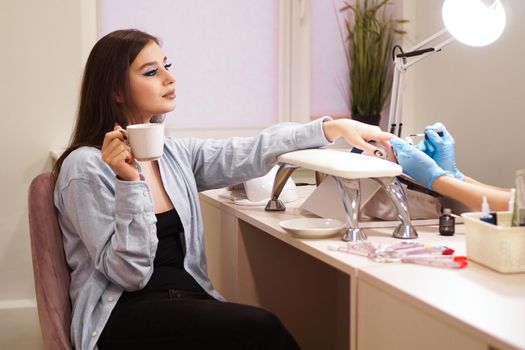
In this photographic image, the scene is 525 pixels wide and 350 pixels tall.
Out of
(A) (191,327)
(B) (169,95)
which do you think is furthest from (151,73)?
(A) (191,327)

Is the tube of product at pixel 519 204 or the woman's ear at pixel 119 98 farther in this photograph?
the woman's ear at pixel 119 98

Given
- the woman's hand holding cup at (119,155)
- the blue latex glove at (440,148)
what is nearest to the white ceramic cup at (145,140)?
the woman's hand holding cup at (119,155)

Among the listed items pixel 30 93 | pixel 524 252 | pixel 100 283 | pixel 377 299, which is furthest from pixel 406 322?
pixel 30 93

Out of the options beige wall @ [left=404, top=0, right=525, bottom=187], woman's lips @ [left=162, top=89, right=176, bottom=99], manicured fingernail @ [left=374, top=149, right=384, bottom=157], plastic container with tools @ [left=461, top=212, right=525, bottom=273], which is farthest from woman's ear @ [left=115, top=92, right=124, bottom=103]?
beige wall @ [left=404, top=0, right=525, bottom=187]

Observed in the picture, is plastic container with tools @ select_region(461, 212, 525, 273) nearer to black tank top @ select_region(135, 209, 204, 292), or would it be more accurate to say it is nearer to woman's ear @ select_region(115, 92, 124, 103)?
black tank top @ select_region(135, 209, 204, 292)

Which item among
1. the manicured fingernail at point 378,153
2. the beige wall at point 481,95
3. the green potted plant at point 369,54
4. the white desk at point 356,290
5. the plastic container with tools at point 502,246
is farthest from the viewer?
the green potted plant at point 369,54

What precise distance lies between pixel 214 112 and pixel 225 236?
1230 millimetres

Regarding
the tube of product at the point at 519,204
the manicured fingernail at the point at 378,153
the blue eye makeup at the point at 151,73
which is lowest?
the tube of product at the point at 519,204

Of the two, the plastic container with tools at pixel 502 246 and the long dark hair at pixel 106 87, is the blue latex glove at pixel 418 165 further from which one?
the long dark hair at pixel 106 87

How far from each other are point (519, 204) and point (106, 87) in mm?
976

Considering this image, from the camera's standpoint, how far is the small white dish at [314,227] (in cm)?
139

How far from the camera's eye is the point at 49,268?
1.44 meters

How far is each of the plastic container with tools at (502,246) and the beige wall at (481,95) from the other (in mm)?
1330

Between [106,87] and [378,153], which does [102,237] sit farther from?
[378,153]
